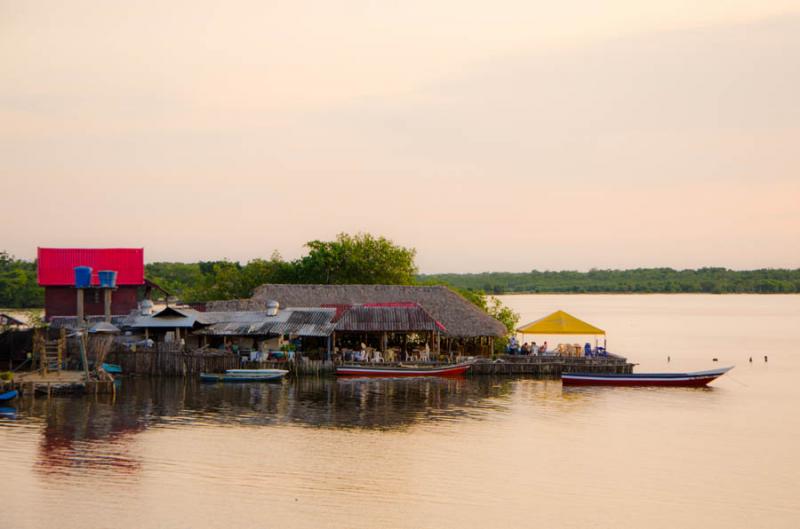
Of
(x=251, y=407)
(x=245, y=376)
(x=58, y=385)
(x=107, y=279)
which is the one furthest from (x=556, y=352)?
(x=58, y=385)

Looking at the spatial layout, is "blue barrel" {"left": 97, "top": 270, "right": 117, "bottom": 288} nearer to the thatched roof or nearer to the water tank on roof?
the water tank on roof

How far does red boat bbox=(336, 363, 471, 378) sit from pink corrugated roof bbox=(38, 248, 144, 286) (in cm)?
1549

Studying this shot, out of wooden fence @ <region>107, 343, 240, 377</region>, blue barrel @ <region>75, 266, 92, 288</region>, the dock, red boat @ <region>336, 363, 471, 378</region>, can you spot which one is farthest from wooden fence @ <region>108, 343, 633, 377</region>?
the dock

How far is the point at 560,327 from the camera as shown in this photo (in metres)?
50.5

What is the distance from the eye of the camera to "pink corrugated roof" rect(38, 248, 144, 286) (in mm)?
52219

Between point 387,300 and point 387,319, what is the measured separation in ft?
17.0

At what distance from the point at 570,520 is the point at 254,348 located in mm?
29744

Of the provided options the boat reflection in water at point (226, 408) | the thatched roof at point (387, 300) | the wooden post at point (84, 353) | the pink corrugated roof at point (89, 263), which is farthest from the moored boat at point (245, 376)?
the pink corrugated roof at point (89, 263)

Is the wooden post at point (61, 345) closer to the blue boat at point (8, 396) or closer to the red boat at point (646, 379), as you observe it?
the blue boat at point (8, 396)

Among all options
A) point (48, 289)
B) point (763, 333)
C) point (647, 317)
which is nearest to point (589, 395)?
point (48, 289)

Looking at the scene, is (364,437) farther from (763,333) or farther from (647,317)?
(647,317)

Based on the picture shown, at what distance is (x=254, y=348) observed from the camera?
49.3m

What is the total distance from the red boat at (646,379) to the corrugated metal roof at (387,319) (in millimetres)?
7763

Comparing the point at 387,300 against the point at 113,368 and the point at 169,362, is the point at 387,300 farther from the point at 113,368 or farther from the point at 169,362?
the point at 113,368
